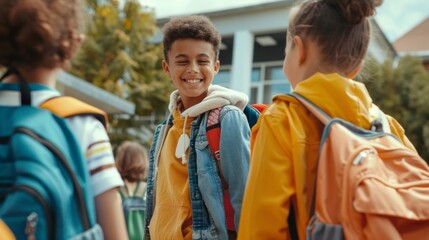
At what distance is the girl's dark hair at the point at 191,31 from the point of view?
2879mm

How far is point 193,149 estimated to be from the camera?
99.7 inches

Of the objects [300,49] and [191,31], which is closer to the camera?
[300,49]

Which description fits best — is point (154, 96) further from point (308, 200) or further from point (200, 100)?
point (308, 200)

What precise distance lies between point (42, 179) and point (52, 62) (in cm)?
37

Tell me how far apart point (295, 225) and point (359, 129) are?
A: 0.43 m

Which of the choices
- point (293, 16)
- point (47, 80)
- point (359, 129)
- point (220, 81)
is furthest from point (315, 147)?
point (220, 81)

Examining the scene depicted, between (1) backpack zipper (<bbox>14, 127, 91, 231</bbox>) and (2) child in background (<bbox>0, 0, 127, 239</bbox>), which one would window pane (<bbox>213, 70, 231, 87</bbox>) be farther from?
(1) backpack zipper (<bbox>14, 127, 91, 231</bbox>)

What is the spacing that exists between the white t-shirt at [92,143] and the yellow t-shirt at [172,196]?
0.99 meters

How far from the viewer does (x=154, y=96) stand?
1577 cm

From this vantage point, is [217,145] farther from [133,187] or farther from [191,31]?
[133,187]

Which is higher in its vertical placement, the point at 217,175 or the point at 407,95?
the point at 407,95

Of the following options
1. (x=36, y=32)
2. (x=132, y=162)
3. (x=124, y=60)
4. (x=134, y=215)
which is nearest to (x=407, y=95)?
(x=124, y=60)

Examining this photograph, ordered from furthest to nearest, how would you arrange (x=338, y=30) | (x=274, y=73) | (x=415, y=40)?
(x=415, y=40)
(x=274, y=73)
(x=338, y=30)

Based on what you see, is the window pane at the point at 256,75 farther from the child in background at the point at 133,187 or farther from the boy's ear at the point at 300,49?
the boy's ear at the point at 300,49
